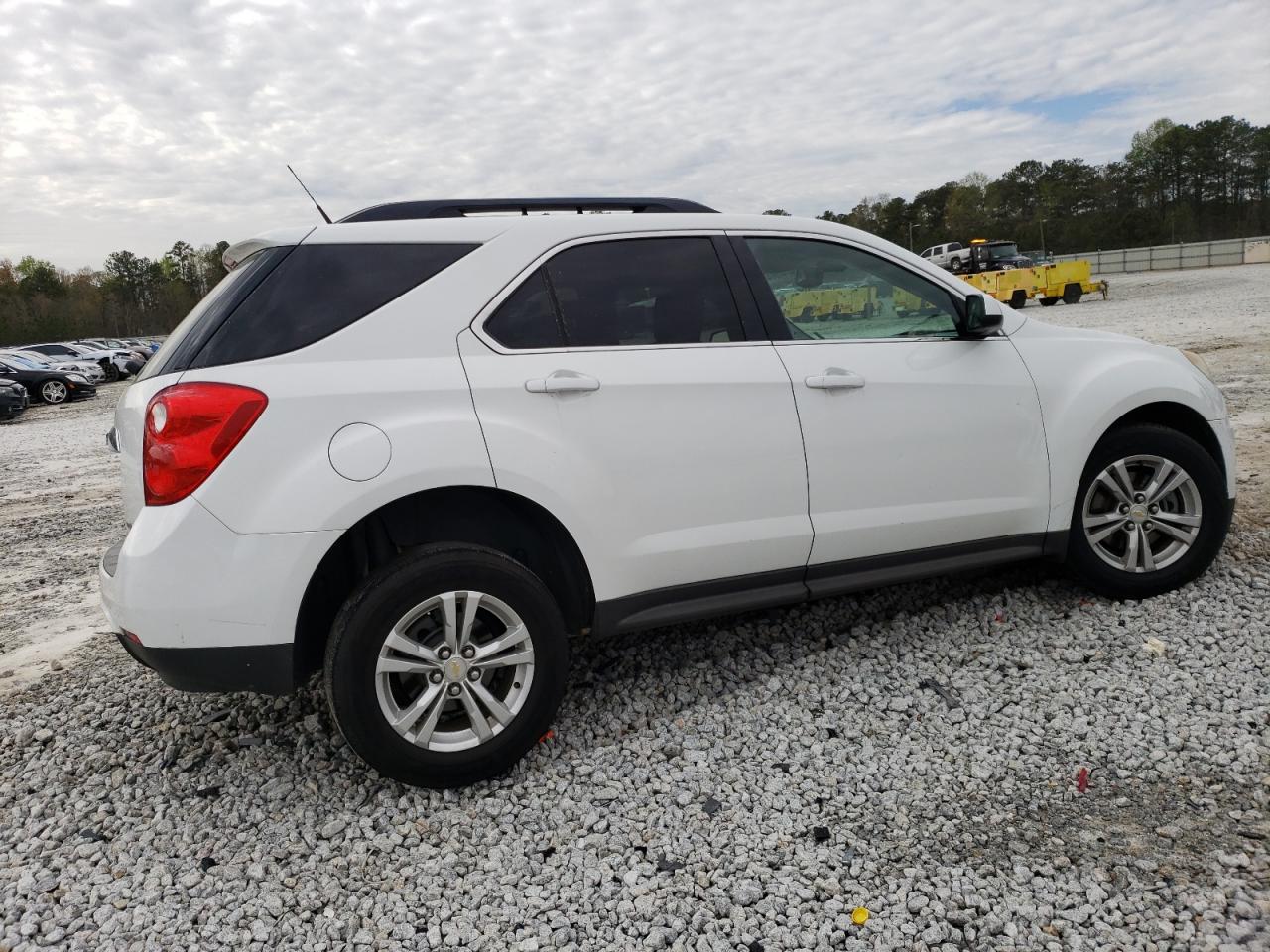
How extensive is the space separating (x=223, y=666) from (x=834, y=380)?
234 centimetres

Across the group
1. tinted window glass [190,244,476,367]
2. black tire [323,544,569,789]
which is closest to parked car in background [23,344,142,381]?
tinted window glass [190,244,476,367]

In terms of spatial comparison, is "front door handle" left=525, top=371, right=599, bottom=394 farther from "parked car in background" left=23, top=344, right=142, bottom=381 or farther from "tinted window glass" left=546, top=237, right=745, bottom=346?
"parked car in background" left=23, top=344, right=142, bottom=381

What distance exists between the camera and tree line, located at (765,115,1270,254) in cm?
6700

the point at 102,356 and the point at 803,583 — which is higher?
the point at 102,356

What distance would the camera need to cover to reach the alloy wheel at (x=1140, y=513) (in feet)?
13.9

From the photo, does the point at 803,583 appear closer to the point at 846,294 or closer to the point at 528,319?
the point at 846,294

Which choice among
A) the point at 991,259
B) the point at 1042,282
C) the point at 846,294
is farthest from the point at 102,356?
the point at 846,294

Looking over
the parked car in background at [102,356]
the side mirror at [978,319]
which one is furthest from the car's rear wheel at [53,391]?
the side mirror at [978,319]

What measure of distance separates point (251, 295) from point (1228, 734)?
11.7 ft

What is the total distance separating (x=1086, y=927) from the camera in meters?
2.36

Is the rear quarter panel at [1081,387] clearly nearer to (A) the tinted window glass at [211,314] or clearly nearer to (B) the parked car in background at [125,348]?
(A) the tinted window glass at [211,314]

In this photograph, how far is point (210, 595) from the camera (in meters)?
2.83

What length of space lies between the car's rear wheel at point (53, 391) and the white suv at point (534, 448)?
2716cm

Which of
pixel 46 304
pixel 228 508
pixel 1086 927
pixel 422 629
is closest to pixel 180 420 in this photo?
pixel 228 508
